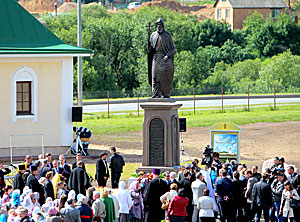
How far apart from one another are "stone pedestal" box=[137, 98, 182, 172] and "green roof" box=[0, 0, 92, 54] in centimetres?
858

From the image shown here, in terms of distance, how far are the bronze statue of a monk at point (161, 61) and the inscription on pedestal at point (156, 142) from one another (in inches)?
33.6

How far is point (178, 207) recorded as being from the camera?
16.5m

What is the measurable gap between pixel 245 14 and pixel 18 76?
87.4 metres

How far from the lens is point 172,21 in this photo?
77562 mm

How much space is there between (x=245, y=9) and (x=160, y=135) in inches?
3714

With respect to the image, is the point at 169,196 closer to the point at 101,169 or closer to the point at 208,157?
the point at 101,169

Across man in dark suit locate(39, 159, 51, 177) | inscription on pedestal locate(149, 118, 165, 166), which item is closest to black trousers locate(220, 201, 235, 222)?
inscription on pedestal locate(149, 118, 165, 166)

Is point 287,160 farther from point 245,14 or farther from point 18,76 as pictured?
point 245,14

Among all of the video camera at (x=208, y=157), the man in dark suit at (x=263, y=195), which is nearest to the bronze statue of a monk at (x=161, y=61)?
the video camera at (x=208, y=157)

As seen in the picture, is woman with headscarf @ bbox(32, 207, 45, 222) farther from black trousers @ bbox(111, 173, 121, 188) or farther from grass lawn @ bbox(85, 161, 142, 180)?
grass lawn @ bbox(85, 161, 142, 180)

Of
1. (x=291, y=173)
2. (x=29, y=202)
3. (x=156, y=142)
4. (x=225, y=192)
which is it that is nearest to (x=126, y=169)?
(x=156, y=142)

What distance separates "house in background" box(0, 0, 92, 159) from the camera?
28562 millimetres

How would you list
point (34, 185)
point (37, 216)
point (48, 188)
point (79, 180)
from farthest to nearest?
point (79, 180) < point (34, 185) < point (48, 188) < point (37, 216)

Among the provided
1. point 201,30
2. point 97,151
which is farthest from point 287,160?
point 201,30
